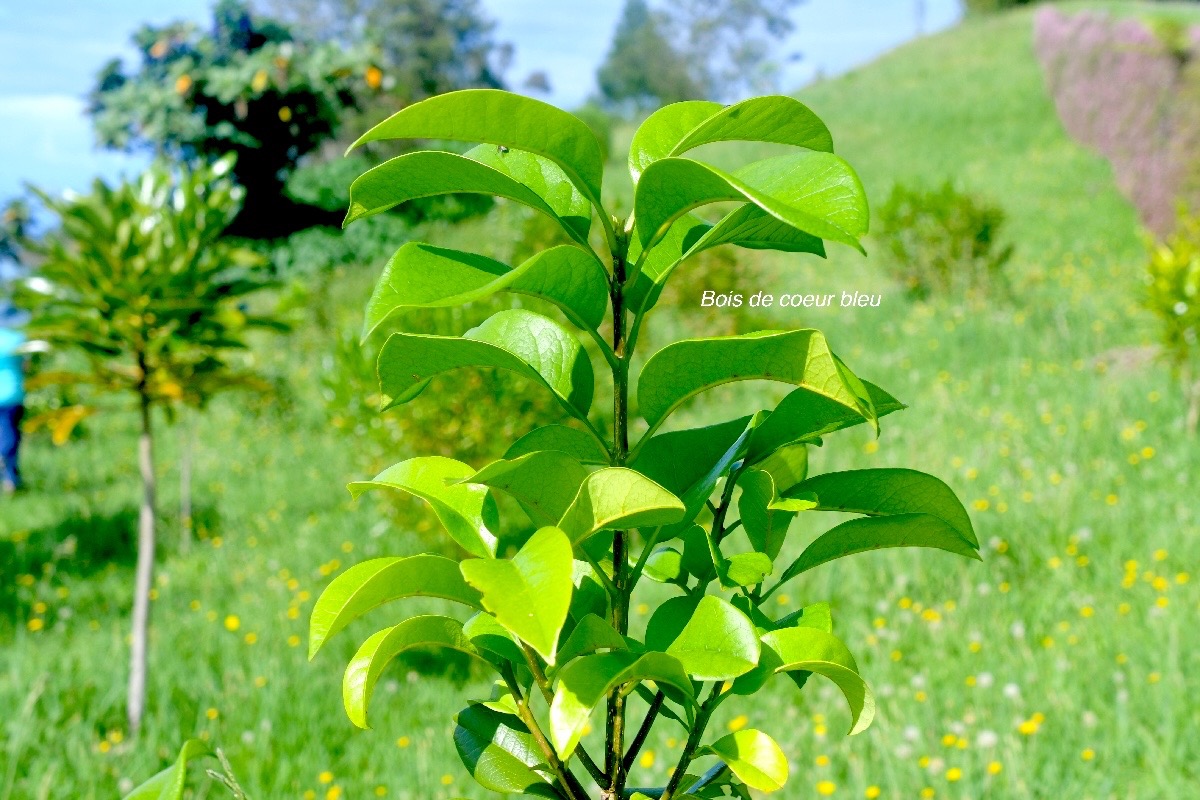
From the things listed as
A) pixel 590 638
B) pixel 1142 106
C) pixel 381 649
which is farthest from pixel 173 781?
pixel 1142 106

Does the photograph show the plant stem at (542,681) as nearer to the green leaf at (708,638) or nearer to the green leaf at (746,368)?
the green leaf at (708,638)

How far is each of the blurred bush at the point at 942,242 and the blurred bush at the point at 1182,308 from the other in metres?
2.99

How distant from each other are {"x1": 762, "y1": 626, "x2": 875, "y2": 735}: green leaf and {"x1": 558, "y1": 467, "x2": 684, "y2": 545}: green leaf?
0.15m

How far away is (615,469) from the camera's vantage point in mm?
583

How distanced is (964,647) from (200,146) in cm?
1511

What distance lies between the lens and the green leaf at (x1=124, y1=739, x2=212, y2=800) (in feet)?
2.28

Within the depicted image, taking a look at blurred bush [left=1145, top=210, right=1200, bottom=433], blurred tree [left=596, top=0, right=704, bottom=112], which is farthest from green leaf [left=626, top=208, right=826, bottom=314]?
blurred tree [left=596, top=0, right=704, bottom=112]

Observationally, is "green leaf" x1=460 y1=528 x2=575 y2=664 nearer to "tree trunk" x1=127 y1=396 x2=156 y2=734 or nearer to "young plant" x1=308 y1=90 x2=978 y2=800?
"young plant" x1=308 y1=90 x2=978 y2=800

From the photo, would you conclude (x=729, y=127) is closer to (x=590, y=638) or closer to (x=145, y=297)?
(x=590, y=638)

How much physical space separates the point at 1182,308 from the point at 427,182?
4766 mm

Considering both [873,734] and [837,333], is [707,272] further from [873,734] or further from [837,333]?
[873,734]

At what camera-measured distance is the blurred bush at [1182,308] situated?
4.42 meters

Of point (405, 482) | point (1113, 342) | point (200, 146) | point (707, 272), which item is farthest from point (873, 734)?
point (200, 146)

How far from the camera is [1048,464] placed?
165 inches
